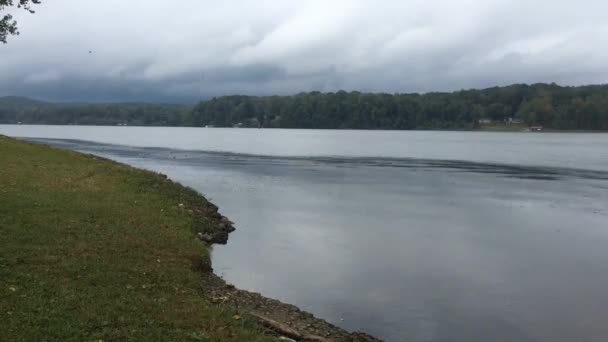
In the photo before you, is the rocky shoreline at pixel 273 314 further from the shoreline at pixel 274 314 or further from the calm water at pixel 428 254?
the calm water at pixel 428 254

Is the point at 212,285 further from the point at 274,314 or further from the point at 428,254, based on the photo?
the point at 428,254

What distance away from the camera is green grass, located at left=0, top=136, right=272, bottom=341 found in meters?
9.21

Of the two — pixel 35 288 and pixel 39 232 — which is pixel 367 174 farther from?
pixel 35 288

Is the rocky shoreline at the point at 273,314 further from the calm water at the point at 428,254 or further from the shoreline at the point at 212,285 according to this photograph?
the calm water at the point at 428,254

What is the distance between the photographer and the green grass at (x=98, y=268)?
921cm

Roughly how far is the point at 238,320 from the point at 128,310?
6.27 feet

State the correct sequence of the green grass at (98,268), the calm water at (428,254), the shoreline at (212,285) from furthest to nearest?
the calm water at (428,254)
the shoreline at (212,285)
the green grass at (98,268)

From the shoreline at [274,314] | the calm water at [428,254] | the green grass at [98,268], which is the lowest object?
the calm water at [428,254]

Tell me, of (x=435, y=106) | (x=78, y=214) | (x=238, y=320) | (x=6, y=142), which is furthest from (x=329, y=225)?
(x=435, y=106)

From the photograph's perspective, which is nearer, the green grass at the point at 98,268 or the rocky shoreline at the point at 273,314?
the green grass at the point at 98,268

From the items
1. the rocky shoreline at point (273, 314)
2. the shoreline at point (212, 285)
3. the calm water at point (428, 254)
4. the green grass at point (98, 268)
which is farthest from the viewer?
the calm water at point (428, 254)

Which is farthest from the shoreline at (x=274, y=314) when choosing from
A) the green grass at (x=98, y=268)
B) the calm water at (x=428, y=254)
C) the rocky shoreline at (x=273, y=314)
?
the calm water at (x=428, y=254)

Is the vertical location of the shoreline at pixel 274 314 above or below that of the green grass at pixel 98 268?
below

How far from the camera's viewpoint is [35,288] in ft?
34.1
